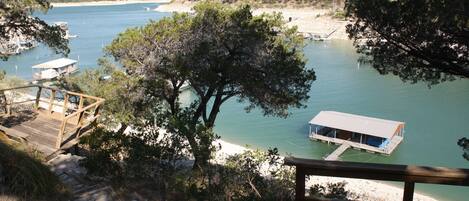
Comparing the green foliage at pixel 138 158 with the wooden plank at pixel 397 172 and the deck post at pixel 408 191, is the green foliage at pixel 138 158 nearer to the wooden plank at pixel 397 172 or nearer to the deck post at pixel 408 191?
the wooden plank at pixel 397 172

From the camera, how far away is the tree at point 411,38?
487 cm

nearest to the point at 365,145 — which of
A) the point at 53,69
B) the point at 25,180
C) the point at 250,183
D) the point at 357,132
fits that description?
the point at 357,132

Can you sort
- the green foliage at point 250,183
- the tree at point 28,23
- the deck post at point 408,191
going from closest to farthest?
1. the deck post at point 408,191
2. the green foliage at point 250,183
3. the tree at point 28,23

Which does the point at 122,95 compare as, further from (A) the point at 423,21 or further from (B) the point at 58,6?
(B) the point at 58,6

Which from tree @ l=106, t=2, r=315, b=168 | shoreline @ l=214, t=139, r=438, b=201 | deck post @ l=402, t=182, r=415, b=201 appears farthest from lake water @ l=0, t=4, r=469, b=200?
deck post @ l=402, t=182, r=415, b=201

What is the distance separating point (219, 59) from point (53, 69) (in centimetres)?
3250

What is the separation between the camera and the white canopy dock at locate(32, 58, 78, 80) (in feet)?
123

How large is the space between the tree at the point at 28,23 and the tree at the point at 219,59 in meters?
3.01

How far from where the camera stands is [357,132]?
813 inches

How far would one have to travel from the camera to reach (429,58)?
5.26 metres

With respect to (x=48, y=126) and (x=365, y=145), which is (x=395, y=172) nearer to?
(x=48, y=126)

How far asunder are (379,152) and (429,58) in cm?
1600

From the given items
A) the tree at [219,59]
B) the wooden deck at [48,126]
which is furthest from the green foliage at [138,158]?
the tree at [219,59]

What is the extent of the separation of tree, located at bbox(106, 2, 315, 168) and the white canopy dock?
2921 centimetres
